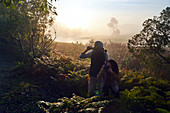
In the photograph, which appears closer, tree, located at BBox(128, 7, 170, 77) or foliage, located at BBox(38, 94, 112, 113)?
foliage, located at BBox(38, 94, 112, 113)

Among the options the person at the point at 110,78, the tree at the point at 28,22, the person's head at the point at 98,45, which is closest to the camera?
the person at the point at 110,78

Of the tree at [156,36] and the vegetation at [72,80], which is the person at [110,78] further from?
the tree at [156,36]

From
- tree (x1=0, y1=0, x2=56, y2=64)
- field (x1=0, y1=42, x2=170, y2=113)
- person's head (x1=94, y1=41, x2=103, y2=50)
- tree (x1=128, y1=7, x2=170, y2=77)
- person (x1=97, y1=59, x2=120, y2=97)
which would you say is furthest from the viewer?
tree (x1=0, y1=0, x2=56, y2=64)

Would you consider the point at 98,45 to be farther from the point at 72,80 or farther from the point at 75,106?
the point at 72,80

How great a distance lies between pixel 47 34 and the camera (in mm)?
12711

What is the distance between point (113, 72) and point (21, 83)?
494 centimetres

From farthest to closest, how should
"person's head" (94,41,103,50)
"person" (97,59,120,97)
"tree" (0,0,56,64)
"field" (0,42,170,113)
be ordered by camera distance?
"tree" (0,0,56,64) → "person's head" (94,41,103,50) → "person" (97,59,120,97) → "field" (0,42,170,113)

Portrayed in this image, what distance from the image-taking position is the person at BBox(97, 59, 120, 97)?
5480mm

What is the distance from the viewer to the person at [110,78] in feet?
18.0

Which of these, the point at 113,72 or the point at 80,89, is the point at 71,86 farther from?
the point at 113,72

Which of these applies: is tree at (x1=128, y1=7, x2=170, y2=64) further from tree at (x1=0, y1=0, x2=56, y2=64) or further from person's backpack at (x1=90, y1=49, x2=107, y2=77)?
tree at (x1=0, y1=0, x2=56, y2=64)

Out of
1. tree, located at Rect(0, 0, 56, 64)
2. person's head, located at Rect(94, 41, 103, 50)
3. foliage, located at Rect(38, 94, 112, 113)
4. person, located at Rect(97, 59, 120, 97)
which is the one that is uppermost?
tree, located at Rect(0, 0, 56, 64)

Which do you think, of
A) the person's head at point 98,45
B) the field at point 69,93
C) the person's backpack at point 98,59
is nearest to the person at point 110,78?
the field at point 69,93

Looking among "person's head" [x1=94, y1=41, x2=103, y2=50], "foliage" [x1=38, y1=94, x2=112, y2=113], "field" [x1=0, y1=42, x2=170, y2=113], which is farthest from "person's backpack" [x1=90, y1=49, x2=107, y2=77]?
"foliage" [x1=38, y1=94, x2=112, y2=113]
